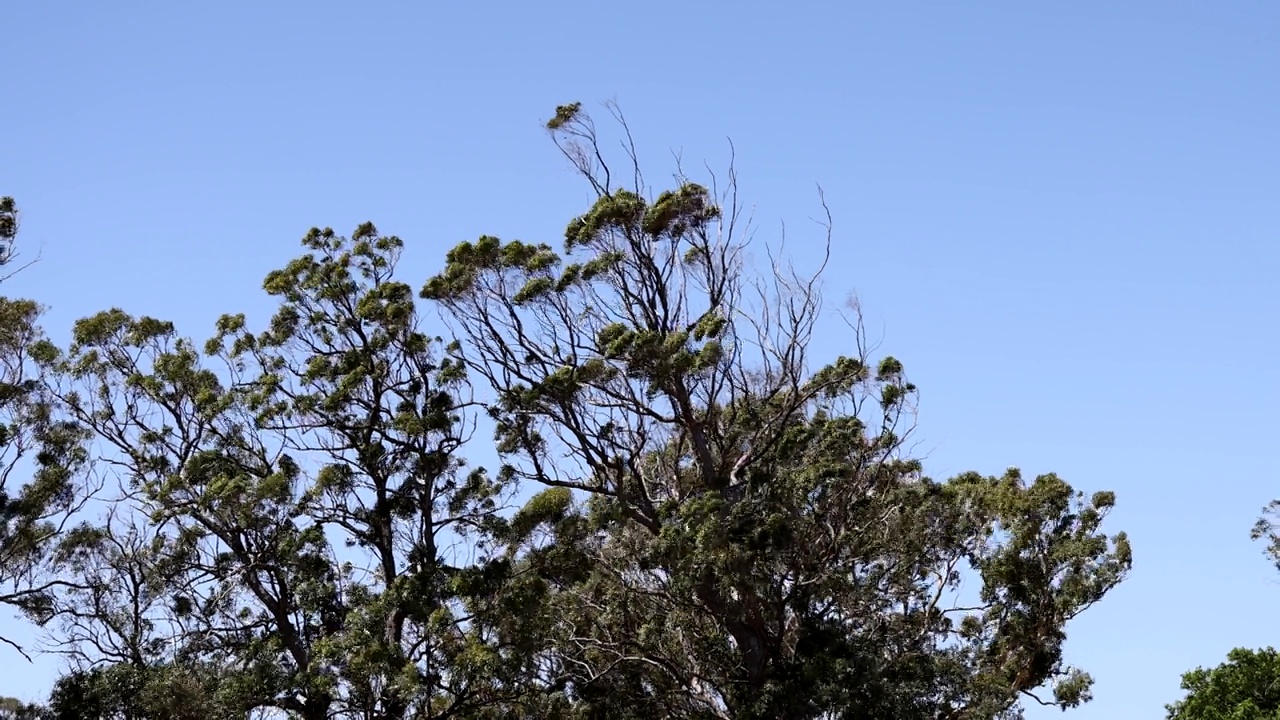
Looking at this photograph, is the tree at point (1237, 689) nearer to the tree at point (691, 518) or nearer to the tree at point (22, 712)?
the tree at point (691, 518)

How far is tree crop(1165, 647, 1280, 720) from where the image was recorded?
2183 centimetres

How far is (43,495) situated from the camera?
62.0ft

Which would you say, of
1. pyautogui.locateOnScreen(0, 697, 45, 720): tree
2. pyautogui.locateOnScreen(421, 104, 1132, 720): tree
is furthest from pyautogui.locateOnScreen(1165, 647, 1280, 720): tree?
pyautogui.locateOnScreen(0, 697, 45, 720): tree

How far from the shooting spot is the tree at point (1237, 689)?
21.8 meters

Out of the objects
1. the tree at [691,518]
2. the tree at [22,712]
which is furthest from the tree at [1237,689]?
the tree at [22,712]

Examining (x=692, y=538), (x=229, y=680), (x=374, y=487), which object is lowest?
(x=229, y=680)

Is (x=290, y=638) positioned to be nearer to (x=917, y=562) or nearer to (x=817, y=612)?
(x=817, y=612)

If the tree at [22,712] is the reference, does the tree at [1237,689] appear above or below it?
above

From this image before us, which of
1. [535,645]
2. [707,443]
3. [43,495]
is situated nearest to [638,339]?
[707,443]

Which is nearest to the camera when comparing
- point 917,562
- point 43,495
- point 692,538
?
point 692,538

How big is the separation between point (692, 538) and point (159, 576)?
291 inches

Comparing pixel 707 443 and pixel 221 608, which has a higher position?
pixel 707 443

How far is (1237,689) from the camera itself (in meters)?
22.0

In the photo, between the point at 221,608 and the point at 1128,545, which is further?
the point at 1128,545
